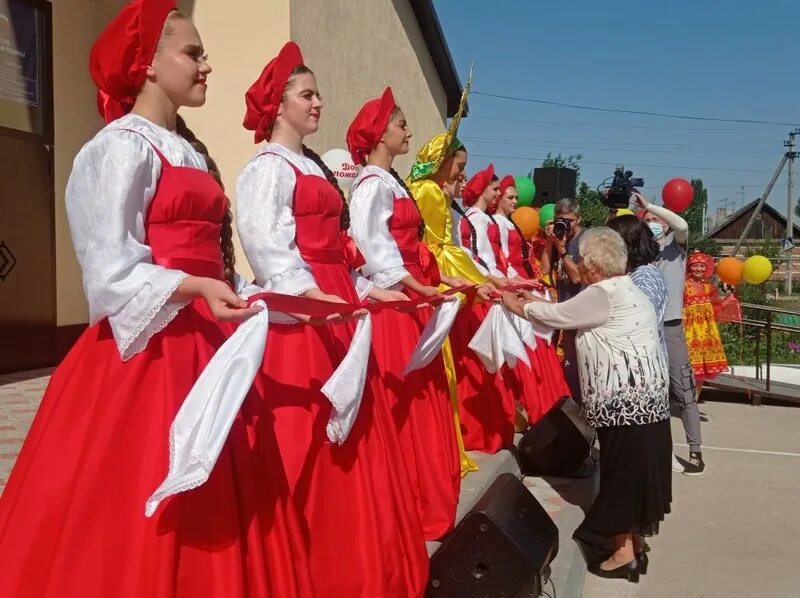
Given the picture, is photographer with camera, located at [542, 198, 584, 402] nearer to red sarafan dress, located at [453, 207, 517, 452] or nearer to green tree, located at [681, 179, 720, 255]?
red sarafan dress, located at [453, 207, 517, 452]

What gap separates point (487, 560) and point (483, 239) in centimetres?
343

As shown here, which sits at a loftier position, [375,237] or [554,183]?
[554,183]

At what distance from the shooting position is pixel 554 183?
10148 mm

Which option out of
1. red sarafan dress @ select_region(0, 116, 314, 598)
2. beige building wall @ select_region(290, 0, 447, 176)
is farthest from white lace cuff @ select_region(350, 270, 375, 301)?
beige building wall @ select_region(290, 0, 447, 176)

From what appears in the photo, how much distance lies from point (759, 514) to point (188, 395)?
4.13 metres

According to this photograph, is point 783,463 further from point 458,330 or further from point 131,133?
point 131,133

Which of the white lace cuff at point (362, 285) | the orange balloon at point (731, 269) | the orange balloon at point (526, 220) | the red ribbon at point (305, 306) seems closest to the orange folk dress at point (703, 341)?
the orange balloon at point (526, 220)

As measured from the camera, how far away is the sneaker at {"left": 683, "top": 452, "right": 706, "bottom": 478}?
18.6ft

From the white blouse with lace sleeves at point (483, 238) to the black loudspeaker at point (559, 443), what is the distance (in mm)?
1290

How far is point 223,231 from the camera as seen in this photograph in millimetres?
2320

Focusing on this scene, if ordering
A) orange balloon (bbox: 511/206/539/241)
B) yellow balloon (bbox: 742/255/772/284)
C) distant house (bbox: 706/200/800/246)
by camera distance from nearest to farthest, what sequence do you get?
1. orange balloon (bbox: 511/206/539/241)
2. yellow balloon (bbox: 742/255/772/284)
3. distant house (bbox: 706/200/800/246)

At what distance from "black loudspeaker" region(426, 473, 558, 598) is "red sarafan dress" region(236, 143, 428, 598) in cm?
15

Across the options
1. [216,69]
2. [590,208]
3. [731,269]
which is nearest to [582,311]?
[216,69]

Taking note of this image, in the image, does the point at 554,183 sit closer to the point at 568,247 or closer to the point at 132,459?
the point at 568,247
